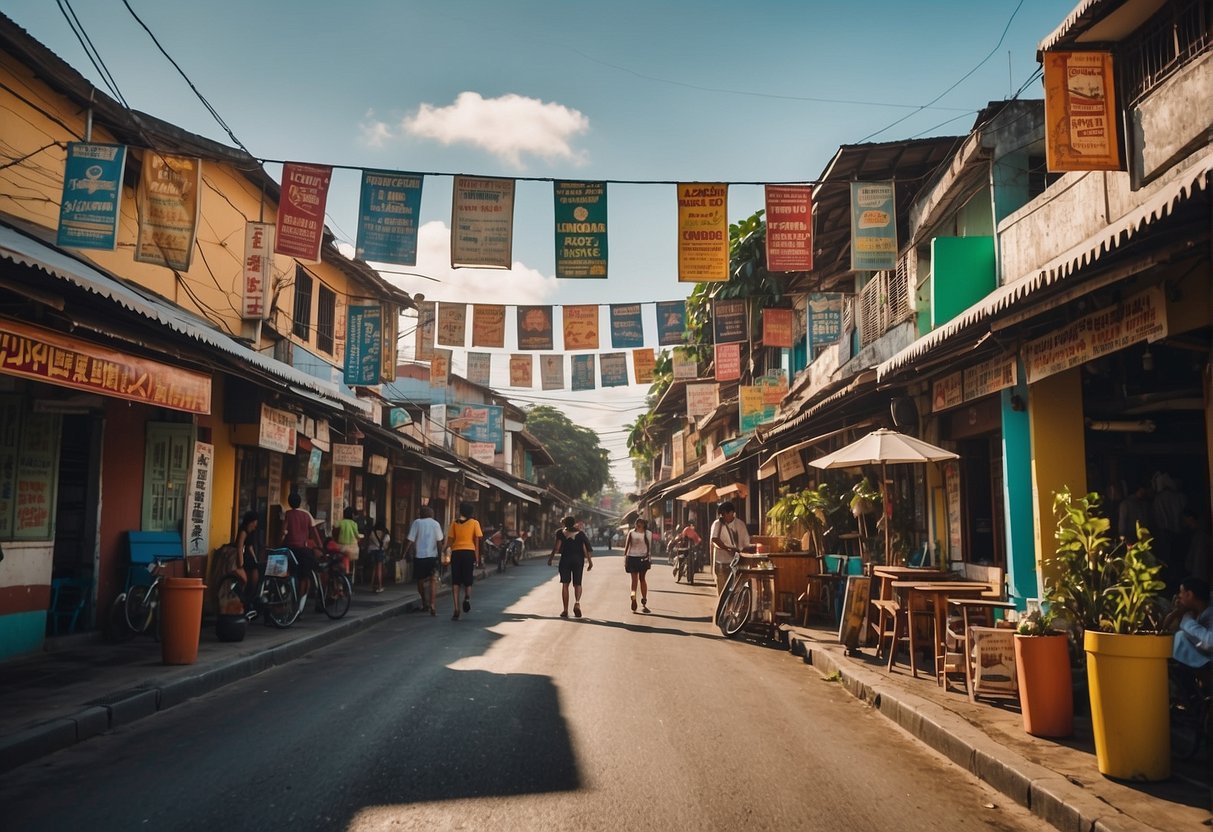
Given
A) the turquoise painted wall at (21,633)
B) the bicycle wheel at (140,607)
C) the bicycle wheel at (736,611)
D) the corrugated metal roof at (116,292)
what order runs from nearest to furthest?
the corrugated metal roof at (116,292) < the turquoise painted wall at (21,633) < the bicycle wheel at (140,607) < the bicycle wheel at (736,611)

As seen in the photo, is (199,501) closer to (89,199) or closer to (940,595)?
(89,199)

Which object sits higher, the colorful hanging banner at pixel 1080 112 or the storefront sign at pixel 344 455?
the colorful hanging banner at pixel 1080 112

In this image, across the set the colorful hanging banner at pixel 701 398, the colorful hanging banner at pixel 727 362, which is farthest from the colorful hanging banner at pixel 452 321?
the colorful hanging banner at pixel 701 398

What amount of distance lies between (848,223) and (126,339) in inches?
558

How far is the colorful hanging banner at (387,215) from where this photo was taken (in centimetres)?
1196

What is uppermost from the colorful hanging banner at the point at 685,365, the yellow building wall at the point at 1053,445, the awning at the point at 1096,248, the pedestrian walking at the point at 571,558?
the colorful hanging banner at the point at 685,365

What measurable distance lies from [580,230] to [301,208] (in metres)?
3.89

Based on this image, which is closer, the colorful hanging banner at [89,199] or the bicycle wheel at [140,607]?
the colorful hanging banner at [89,199]

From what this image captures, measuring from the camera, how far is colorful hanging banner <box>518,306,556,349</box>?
18.9 metres

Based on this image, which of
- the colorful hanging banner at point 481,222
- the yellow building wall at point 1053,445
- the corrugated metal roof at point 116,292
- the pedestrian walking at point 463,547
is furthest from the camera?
the pedestrian walking at point 463,547

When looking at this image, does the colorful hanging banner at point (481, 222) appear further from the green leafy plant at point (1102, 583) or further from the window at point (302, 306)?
the window at point (302, 306)

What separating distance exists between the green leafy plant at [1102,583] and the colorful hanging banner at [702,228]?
729cm

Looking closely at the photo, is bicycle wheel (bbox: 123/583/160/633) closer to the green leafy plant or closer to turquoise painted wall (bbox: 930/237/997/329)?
the green leafy plant

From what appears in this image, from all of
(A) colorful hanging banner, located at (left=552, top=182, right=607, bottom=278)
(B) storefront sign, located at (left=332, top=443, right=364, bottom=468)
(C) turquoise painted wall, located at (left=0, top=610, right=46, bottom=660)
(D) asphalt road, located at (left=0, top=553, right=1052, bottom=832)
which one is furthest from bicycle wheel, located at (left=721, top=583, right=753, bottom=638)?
(B) storefront sign, located at (left=332, top=443, right=364, bottom=468)
